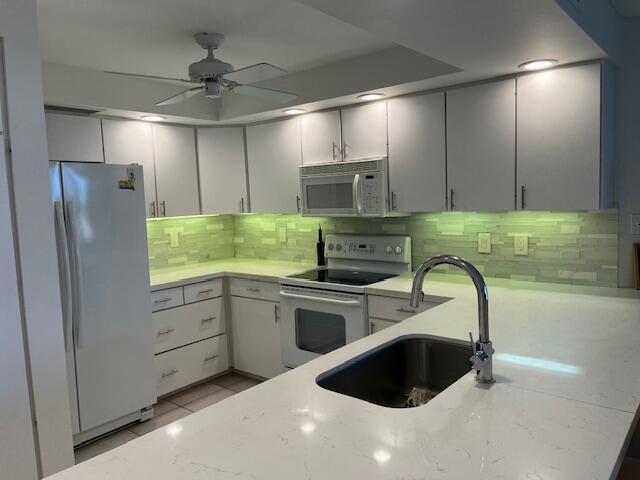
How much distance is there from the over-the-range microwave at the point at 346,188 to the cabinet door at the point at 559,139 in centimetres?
85

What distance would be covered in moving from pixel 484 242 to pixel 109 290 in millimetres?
2271

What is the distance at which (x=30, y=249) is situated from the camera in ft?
5.86

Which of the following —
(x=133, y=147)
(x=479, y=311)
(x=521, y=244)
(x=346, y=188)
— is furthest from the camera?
(x=133, y=147)

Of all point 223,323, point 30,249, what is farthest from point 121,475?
point 223,323

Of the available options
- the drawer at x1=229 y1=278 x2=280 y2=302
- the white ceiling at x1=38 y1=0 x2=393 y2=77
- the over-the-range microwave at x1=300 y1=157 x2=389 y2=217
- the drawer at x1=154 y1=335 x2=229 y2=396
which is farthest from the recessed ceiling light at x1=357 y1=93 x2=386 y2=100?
the drawer at x1=154 y1=335 x2=229 y2=396

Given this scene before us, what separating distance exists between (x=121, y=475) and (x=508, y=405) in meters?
0.93

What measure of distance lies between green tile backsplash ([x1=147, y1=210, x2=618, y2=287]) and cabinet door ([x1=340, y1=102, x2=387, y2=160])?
0.54 metres

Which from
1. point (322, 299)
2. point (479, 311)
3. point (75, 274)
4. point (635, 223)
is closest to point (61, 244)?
point (75, 274)

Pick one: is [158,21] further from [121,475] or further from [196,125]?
[121,475]

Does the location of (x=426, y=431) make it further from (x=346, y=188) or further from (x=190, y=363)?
(x=190, y=363)

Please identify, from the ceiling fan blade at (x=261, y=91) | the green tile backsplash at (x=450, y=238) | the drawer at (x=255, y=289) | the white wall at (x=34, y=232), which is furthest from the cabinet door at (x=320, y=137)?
the white wall at (x=34, y=232)

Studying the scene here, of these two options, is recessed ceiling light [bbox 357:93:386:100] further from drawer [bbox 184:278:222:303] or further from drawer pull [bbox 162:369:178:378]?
drawer pull [bbox 162:369:178:378]

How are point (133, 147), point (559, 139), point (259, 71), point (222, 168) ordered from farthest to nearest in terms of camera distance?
1. point (222, 168)
2. point (133, 147)
3. point (559, 139)
4. point (259, 71)

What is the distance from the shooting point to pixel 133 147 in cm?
343
